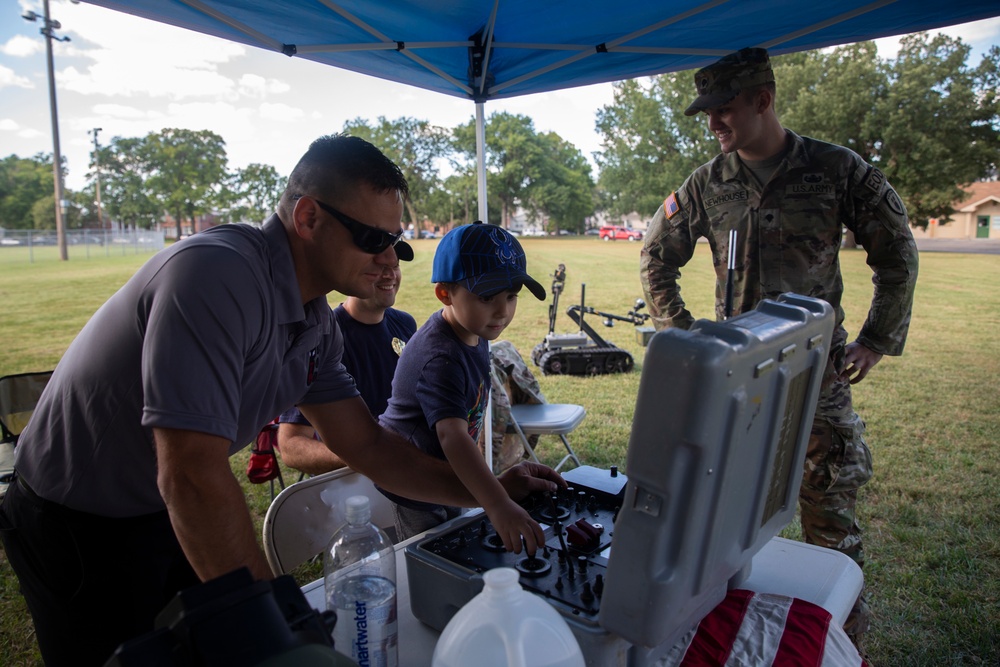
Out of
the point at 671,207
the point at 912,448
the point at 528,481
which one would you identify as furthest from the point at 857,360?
the point at 912,448

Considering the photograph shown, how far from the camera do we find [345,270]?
1.45m

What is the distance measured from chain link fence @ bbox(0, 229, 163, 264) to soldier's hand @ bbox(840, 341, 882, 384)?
30.5 metres

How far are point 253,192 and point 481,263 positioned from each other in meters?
33.0

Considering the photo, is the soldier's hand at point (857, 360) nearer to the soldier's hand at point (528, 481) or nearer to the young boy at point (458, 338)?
the young boy at point (458, 338)

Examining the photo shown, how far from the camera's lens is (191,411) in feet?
3.50

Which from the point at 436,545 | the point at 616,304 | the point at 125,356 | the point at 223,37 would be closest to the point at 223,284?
the point at 125,356

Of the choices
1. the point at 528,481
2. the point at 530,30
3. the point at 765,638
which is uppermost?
the point at 530,30

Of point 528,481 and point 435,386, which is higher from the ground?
point 435,386

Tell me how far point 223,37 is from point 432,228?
3869 centimetres

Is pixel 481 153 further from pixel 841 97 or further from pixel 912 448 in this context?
pixel 841 97

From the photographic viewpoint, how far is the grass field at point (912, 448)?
3.02 m

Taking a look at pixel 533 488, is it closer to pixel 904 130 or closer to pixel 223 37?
Answer: pixel 223 37

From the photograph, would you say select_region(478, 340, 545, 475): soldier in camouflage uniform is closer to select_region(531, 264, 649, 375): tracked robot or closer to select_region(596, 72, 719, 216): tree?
select_region(531, 264, 649, 375): tracked robot

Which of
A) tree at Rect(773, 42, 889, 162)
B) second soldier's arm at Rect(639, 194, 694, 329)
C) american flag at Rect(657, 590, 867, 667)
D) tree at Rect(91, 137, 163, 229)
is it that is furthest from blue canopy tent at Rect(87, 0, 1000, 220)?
tree at Rect(91, 137, 163, 229)
